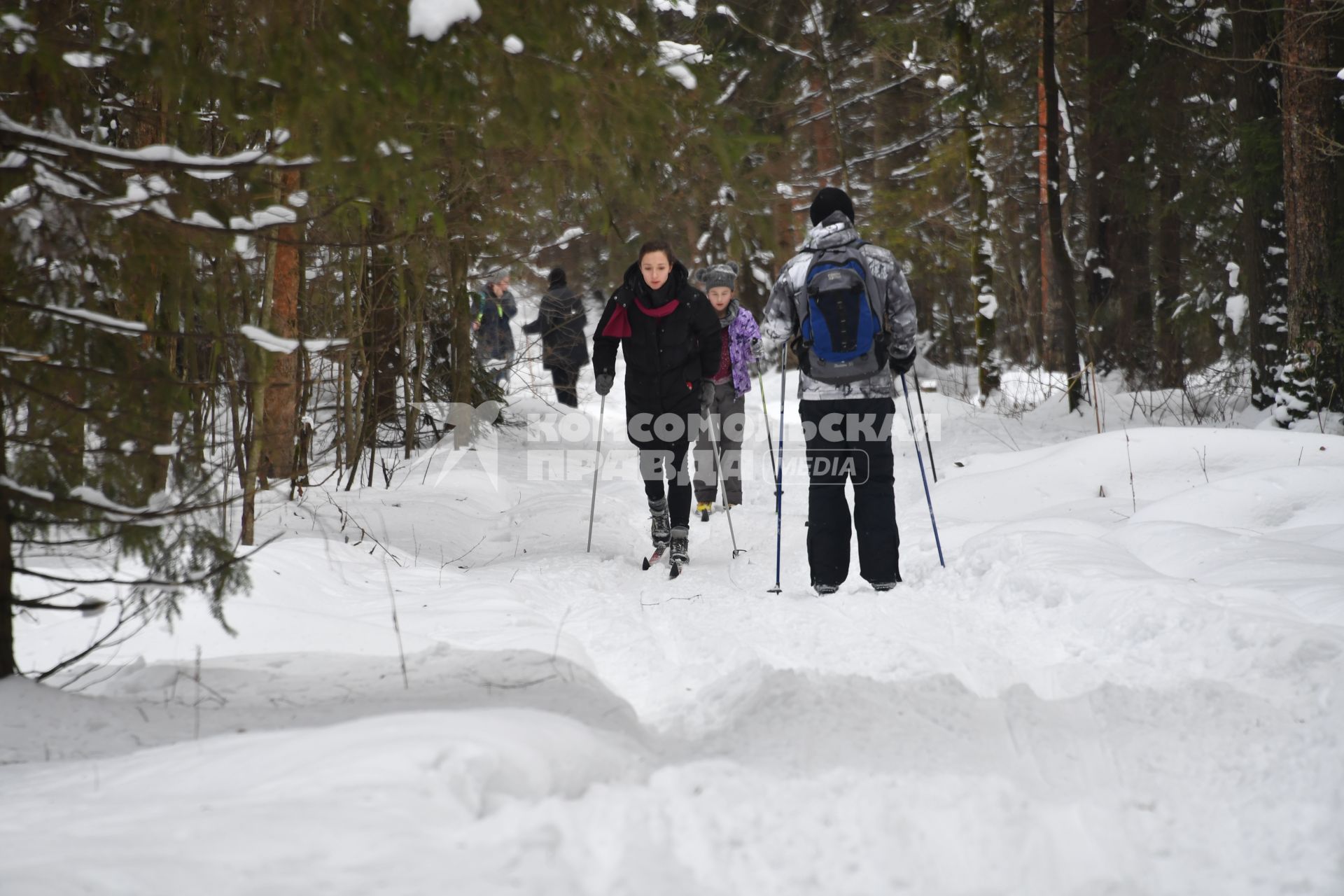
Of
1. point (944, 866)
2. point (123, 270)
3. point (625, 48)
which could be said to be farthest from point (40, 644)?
point (944, 866)

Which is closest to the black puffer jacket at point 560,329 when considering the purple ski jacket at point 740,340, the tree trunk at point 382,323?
the tree trunk at point 382,323

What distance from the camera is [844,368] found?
226 inches

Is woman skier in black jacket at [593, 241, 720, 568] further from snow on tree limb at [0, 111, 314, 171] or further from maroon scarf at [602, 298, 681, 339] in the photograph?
snow on tree limb at [0, 111, 314, 171]

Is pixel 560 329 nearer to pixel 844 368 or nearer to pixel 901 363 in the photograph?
pixel 844 368

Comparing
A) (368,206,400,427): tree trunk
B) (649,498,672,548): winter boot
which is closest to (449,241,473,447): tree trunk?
(368,206,400,427): tree trunk

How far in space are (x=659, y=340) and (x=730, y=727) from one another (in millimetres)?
3792

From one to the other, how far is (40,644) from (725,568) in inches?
162

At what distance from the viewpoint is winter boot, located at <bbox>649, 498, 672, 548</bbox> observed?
23.8 feet

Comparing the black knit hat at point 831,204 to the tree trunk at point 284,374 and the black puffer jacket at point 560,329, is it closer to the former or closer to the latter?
the tree trunk at point 284,374

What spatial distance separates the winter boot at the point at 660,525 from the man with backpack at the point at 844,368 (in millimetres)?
1533

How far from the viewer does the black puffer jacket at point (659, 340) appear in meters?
6.88

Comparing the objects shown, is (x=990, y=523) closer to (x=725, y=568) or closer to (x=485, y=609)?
(x=725, y=568)

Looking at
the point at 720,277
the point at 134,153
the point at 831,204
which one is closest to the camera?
the point at 134,153

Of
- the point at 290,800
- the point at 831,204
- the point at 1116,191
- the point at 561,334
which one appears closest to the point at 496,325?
the point at 561,334
